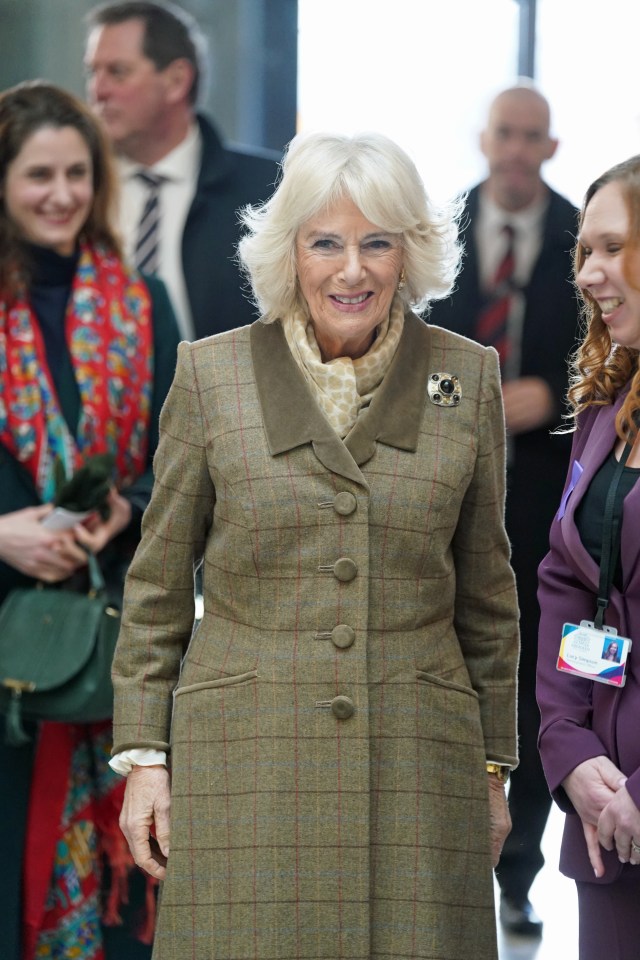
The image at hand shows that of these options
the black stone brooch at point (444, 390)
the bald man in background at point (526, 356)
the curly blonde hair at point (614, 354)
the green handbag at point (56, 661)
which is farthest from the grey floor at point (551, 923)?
the black stone brooch at point (444, 390)

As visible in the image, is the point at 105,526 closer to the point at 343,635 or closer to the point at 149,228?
the point at 149,228

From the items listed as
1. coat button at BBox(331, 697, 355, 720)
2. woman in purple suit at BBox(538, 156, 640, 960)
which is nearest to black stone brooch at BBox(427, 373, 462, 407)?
woman in purple suit at BBox(538, 156, 640, 960)

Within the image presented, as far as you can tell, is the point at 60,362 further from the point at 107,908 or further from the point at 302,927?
the point at 302,927

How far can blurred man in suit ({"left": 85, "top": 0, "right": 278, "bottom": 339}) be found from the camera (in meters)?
3.68

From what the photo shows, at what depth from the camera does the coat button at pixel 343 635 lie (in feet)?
7.17

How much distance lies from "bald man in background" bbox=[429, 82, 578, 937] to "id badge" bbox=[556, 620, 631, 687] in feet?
5.10

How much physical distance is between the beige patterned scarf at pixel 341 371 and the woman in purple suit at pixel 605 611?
339mm

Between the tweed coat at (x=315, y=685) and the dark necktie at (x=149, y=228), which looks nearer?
the tweed coat at (x=315, y=685)

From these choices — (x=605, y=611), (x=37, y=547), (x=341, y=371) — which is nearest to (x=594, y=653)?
(x=605, y=611)

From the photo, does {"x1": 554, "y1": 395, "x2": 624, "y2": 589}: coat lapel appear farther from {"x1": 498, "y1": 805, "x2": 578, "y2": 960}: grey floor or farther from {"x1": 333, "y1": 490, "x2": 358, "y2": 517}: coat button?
{"x1": 498, "y1": 805, "x2": 578, "y2": 960}: grey floor

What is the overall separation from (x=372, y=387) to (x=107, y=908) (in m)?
1.59

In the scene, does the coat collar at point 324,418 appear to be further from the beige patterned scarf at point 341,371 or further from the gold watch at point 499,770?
the gold watch at point 499,770

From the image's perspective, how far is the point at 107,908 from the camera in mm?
3293

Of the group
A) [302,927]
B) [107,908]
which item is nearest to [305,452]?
[302,927]
